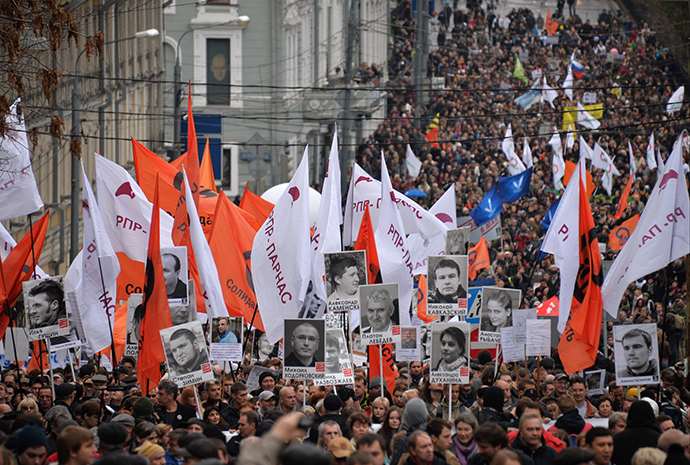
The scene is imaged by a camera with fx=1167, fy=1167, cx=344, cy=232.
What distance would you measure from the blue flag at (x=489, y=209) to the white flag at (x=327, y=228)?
611cm

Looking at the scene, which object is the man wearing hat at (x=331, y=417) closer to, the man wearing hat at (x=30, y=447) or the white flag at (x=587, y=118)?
the man wearing hat at (x=30, y=447)

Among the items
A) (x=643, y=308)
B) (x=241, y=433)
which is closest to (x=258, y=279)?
(x=241, y=433)

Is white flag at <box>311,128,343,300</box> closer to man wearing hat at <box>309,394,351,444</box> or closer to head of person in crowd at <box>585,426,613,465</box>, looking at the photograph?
man wearing hat at <box>309,394,351,444</box>

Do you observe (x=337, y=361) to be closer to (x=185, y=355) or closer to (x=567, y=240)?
(x=185, y=355)

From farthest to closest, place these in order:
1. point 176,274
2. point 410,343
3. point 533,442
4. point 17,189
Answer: point 17,189 < point 410,343 < point 176,274 < point 533,442

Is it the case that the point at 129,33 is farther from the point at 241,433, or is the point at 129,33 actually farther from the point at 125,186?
the point at 241,433

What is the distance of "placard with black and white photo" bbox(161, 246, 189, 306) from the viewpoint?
12266 mm

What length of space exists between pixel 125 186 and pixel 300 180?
2563mm

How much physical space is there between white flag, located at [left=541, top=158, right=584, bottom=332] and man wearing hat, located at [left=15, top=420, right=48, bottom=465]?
280 inches

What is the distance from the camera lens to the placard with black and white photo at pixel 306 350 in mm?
11148

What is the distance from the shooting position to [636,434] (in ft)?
27.7

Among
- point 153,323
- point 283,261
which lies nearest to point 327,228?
point 283,261

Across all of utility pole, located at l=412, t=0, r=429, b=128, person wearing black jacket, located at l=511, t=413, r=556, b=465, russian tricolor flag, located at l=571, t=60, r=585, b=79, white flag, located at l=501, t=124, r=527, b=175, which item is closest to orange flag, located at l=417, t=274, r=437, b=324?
person wearing black jacket, located at l=511, t=413, r=556, b=465

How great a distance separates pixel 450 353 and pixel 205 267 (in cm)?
371
